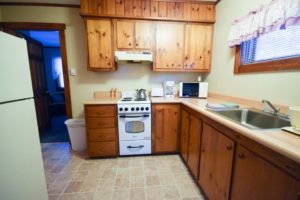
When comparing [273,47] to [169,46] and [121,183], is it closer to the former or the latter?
[169,46]

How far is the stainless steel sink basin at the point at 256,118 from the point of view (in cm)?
118

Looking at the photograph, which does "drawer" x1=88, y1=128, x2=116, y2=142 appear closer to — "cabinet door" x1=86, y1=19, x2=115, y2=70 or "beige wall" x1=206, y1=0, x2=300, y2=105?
"cabinet door" x1=86, y1=19, x2=115, y2=70

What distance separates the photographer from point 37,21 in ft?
7.86

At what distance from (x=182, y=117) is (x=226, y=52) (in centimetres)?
116

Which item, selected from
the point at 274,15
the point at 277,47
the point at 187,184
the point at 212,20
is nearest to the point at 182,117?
the point at 187,184

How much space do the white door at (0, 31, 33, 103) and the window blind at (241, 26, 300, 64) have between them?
217 cm

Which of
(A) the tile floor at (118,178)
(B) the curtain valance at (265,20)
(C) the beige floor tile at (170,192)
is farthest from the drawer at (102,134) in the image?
(B) the curtain valance at (265,20)

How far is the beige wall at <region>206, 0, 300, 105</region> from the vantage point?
1265 millimetres

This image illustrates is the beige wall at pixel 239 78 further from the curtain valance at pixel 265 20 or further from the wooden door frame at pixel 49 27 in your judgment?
the wooden door frame at pixel 49 27

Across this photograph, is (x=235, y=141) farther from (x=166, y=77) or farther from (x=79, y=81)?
(x=79, y=81)

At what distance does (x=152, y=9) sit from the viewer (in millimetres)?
2225

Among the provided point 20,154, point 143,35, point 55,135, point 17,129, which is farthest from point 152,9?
point 55,135

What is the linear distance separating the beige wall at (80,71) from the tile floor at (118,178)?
0.95 meters

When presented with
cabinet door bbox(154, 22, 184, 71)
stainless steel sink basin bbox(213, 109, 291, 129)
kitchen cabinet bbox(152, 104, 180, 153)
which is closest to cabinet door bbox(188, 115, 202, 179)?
stainless steel sink basin bbox(213, 109, 291, 129)
